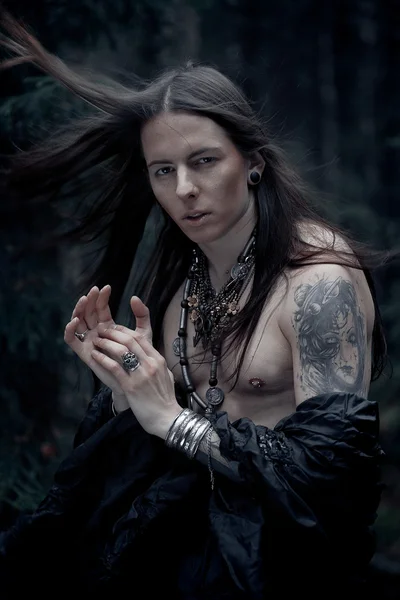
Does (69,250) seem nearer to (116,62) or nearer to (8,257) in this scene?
(8,257)

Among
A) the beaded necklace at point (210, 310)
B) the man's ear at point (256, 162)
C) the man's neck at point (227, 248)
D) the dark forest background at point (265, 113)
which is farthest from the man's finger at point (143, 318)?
the dark forest background at point (265, 113)

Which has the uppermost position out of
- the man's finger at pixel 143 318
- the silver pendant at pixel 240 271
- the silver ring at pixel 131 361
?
the silver pendant at pixel 240 271

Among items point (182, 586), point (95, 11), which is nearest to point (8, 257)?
point (95, 11)

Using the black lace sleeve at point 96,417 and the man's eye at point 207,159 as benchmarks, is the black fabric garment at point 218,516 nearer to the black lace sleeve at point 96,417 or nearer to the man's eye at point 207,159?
the black lace sleeve at point 96,417

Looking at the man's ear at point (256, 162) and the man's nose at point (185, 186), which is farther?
the man's ear at point (256, 162)

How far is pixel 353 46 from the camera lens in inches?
148

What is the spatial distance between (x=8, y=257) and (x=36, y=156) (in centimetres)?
127

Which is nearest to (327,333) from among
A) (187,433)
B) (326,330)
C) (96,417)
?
(326,330)

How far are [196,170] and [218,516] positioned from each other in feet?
2.82

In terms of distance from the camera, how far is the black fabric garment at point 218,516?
1.94 m

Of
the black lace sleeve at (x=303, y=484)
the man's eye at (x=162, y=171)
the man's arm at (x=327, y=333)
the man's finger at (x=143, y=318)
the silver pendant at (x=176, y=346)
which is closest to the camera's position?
the black lace sleeve at (x=303, y=484)

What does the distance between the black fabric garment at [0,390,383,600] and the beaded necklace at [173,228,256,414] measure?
199 mm

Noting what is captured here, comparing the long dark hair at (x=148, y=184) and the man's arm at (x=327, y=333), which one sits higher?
the long dark hair at (x=148, y=184)

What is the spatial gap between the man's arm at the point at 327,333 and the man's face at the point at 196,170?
0.29m
